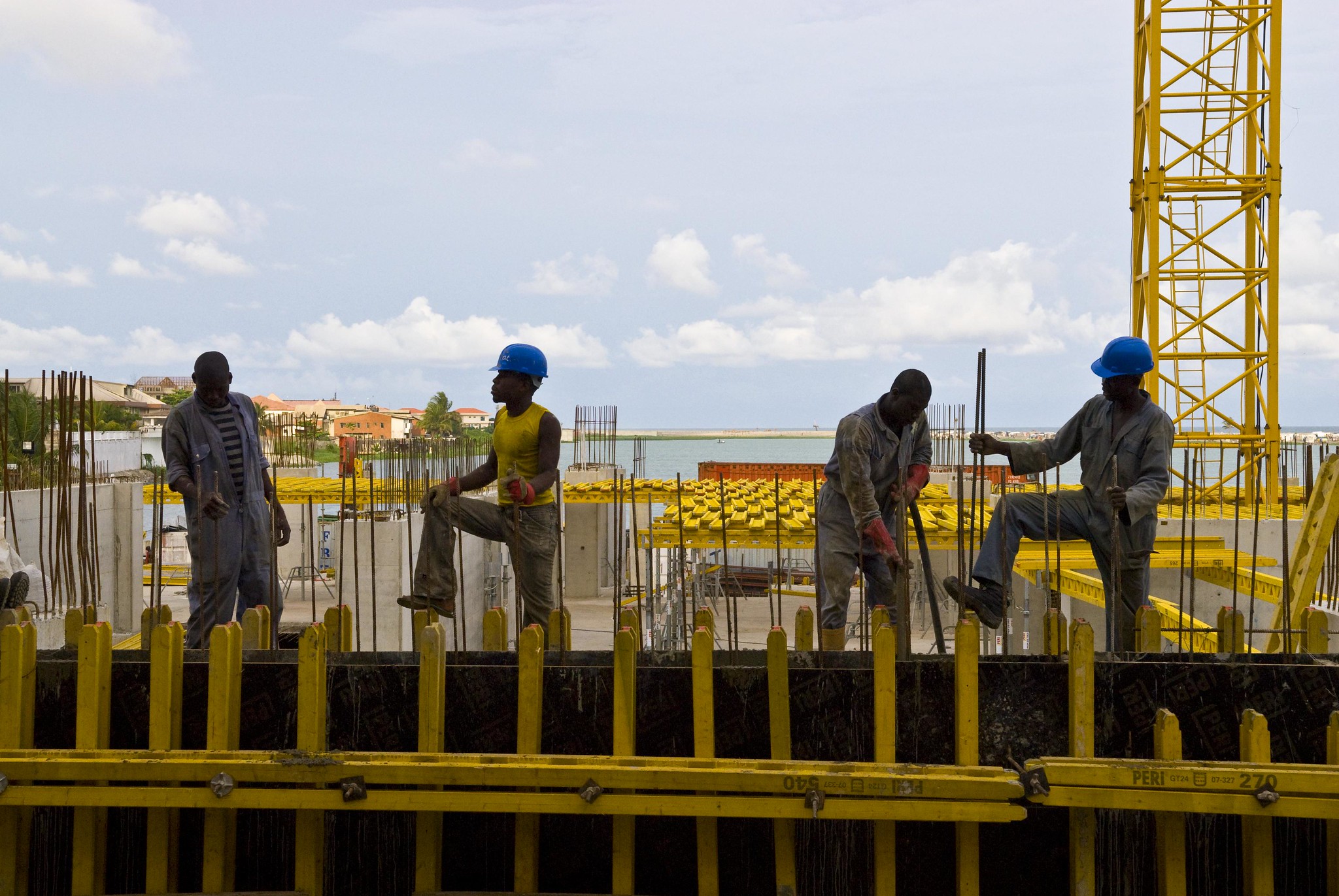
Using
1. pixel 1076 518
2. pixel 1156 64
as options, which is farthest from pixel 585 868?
pixel 1156 64

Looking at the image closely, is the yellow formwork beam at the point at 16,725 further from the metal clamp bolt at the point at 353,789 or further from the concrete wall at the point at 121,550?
the concrete wall at the point at 121,550

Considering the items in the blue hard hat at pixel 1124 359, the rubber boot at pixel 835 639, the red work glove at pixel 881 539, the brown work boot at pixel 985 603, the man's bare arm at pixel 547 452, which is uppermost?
the blue hard hat at pixel 1124 359

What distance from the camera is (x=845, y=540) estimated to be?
5742 millimetres

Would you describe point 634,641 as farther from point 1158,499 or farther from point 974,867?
point 1158,499

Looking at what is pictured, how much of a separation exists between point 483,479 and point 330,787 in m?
2.60

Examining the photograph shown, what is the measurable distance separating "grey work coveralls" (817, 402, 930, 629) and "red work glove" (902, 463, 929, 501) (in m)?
0.05

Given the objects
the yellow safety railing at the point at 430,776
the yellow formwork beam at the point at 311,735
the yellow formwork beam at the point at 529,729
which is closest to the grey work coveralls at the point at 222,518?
the yellow safety railing at the point at 430,776

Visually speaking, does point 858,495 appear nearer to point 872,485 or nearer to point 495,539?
point 872,485

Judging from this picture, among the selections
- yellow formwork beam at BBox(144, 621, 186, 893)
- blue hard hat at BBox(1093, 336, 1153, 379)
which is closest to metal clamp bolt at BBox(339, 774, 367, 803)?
yellow formwork beam at BBox(144, 621, 186, 893)

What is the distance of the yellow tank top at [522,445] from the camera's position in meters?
5.68

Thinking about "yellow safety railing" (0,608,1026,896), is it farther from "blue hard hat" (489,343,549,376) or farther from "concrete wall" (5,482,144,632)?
"concrete wall" (5,482,144,632)

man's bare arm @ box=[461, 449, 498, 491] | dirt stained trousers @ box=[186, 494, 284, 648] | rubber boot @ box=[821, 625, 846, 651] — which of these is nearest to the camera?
rubber boot @ box=[821, 625, 846, 651]

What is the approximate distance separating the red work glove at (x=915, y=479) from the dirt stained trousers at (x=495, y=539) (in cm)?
191

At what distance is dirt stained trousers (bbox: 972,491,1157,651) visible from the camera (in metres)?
5.42
